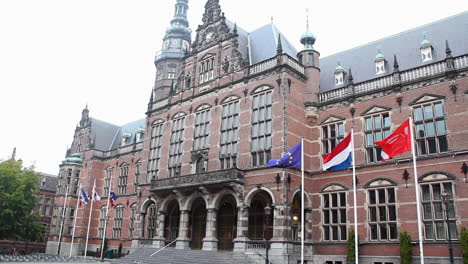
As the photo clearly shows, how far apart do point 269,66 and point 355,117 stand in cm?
723

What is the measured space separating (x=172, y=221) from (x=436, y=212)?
20.5m

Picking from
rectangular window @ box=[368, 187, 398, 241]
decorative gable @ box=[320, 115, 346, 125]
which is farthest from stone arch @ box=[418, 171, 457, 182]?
decorative gable @ box=[320, 115, 346, 125]

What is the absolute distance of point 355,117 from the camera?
27312mm

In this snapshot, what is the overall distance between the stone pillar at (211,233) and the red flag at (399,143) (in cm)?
1407

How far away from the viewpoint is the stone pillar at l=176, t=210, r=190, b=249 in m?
30.3

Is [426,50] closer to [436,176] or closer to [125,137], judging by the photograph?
[436,176]

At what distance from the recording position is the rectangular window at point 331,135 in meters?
27.9

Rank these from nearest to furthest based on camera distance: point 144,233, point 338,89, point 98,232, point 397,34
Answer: point 338,89 < point 397,34 < point 144,233 < point 98,232

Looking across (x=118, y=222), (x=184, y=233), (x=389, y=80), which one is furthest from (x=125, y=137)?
(x=389, y=80)

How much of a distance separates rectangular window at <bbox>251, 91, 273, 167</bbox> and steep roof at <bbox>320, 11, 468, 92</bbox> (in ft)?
17.8

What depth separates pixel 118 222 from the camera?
4556cm

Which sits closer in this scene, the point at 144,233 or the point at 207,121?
the point at 207,121

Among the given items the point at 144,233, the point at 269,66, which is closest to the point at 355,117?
the point at 269,66

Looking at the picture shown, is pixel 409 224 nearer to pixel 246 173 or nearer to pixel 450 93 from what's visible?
pixel 450 93
